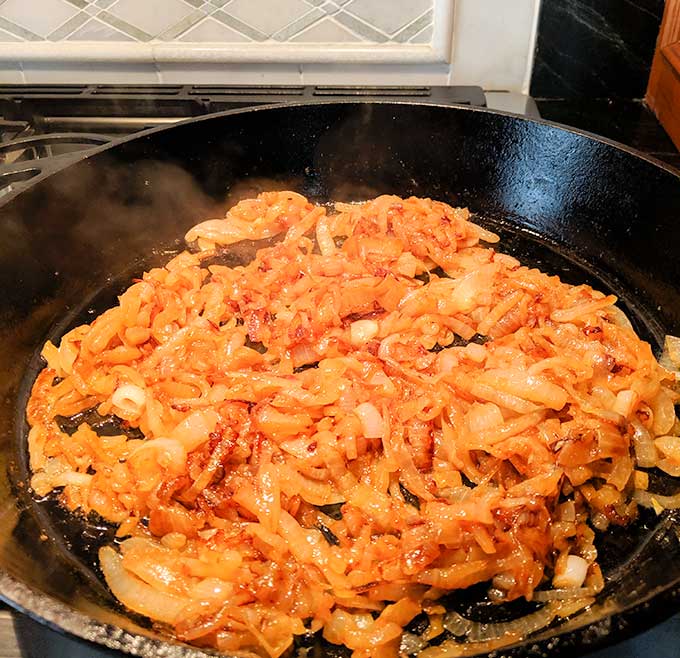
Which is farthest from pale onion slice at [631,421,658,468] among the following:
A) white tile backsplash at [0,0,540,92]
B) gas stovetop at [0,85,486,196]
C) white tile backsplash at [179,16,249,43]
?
white tile backsplash at [179,16,249,43]

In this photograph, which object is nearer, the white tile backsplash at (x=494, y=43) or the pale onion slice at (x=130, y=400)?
the pale onion slice at (x=130, y=400)

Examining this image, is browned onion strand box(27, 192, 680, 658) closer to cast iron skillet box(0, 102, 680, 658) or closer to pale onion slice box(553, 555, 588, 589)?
pale onion slice box(553, 555, 588, 589)

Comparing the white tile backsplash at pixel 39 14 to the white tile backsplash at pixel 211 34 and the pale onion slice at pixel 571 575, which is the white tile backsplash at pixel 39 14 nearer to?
the white tile backsplash at pixel 211 34

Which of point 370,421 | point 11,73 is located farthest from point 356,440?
point 11,73

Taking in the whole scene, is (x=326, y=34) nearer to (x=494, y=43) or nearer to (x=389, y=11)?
(x=389, y=11)

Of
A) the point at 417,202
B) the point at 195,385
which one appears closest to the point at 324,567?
the point at 195,385

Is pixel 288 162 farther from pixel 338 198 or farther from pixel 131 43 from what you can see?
pixel 131 43

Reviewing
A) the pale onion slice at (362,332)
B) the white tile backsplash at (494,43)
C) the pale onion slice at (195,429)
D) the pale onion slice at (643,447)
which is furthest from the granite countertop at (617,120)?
the pale onion slice at (195,429)
